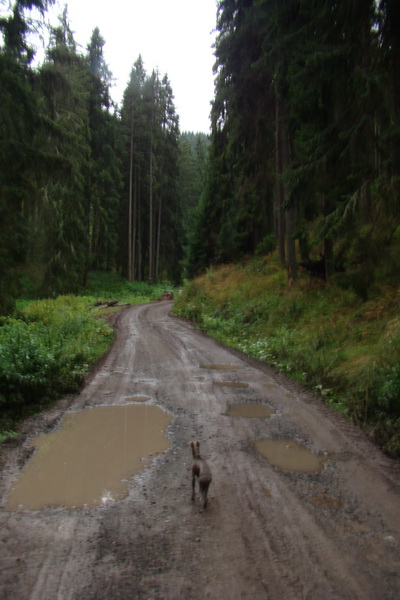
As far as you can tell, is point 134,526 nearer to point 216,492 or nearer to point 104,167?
point 216,492

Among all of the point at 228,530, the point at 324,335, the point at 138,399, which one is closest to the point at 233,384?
the point at 138,399

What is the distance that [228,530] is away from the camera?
3709 mm

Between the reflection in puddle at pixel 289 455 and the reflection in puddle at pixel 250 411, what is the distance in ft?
3.68

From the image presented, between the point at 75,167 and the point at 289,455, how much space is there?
8922 mm

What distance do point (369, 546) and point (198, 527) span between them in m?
1.43

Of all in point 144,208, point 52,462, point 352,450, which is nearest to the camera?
point 52,462

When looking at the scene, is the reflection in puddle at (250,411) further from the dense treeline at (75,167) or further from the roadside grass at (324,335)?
the dense treeline at (75,167)

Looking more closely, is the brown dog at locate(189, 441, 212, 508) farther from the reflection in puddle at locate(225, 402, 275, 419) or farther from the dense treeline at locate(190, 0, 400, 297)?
the dense treeline at locate(190, 0, 400, 297)

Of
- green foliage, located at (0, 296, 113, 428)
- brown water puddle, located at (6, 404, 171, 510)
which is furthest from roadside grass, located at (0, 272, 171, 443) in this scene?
brown water puddle, located at (6, 404, 171, 510)

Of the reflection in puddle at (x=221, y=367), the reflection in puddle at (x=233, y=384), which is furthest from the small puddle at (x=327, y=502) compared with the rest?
the reflection in puddle at (x=221, y=367)

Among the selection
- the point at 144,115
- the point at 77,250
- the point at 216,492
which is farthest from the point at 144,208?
the point at 216,492

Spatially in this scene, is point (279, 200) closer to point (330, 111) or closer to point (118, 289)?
point (330, 111)

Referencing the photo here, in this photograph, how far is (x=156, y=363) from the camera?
36.8ft

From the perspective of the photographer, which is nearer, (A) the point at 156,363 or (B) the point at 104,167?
(A) the point at 156,363
